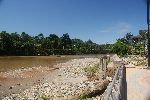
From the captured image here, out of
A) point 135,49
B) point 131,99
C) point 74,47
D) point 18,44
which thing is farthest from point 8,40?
point 131,99

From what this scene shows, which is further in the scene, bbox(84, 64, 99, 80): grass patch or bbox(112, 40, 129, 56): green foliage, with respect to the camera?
bbox(112, 40, 129, 56): green foliage

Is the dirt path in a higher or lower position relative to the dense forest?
lower

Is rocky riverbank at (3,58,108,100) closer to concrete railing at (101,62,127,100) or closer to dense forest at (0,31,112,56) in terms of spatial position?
concrete railing at (101,62,127,100)

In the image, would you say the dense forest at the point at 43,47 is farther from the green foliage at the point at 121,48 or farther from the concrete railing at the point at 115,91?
the concrete railing at the point at 115,91

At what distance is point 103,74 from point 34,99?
17.3 feet

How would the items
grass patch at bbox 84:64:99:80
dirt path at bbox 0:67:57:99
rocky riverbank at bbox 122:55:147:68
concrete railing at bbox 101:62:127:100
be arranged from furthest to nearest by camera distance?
1. grass patch at bbox 84:64:99:80
2. rocky riverbank at bbox 122:55:147:68
3. dirt path at bbox 0:67:57:99
4. concrete railing at bbox 101:62:127:100

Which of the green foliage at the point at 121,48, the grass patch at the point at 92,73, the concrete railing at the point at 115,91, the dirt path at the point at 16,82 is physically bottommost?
the dirt path at the point at 16,82

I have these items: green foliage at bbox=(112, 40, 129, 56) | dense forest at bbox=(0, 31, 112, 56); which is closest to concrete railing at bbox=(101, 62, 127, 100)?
green foliage at bbox=(112, 40, 129, 56)

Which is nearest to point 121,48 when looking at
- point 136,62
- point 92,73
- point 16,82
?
Result: point 136,62

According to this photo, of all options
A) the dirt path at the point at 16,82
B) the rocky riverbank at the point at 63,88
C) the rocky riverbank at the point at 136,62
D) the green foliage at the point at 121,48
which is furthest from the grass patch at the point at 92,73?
the green foliage at the point at 121,48

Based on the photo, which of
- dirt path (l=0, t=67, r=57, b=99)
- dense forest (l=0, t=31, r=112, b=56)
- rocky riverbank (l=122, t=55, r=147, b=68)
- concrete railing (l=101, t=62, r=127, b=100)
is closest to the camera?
concrete railing (l=101, t=62, r=127, b=100)

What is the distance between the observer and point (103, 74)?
803 inches

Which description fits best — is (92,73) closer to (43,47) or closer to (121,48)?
(121,48)

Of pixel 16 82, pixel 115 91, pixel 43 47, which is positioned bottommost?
pixel 16 82
